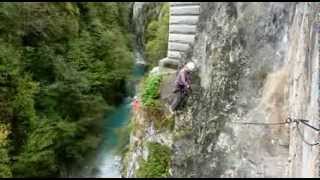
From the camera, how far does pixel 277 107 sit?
22.4 ft

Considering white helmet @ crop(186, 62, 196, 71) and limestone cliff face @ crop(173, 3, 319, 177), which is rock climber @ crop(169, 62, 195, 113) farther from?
limestone cliff face @ crop(173, 3, 319, 177)

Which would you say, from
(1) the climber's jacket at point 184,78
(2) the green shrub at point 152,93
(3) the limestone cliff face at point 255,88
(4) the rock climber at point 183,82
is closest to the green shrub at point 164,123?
(2) the green shrub at point 152,93

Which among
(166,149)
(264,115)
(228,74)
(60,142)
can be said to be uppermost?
(228,74)

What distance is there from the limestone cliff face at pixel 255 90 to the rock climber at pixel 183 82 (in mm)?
172

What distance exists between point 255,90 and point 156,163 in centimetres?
262

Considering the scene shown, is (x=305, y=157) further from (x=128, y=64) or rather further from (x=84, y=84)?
(x=128, y=64)

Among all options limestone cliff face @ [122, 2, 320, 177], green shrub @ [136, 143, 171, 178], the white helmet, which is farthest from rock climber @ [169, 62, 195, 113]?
green shrub @ [136, 143, 171, 178]

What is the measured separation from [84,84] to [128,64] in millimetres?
5977

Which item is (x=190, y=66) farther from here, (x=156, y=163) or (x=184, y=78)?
(x=156, y=163)

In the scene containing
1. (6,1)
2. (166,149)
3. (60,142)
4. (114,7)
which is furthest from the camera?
(114,7)

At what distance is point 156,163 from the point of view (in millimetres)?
8953

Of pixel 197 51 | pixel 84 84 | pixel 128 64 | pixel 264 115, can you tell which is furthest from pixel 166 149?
pixel 128 64

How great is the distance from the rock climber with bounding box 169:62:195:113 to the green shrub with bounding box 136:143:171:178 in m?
0.88

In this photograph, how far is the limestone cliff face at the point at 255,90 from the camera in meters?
6.23
